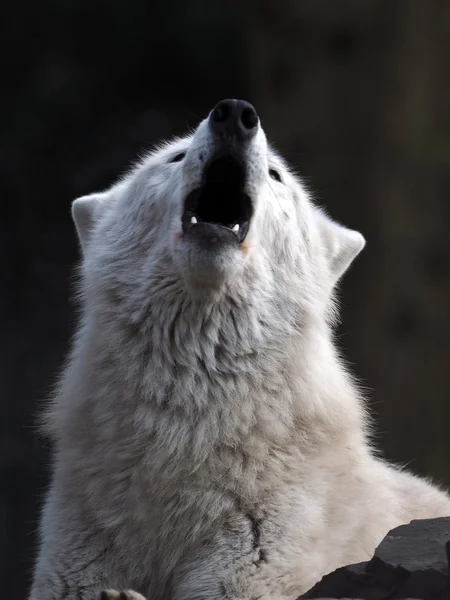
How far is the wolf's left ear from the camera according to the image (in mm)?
5191

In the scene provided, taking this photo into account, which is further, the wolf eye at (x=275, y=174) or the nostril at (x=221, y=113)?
the wolf eye at (x=275, y=174)

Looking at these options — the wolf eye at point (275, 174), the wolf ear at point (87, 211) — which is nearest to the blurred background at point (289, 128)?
the wolf ear at point (87, 211)

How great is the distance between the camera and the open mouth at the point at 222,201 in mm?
4496

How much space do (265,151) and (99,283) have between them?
89cm

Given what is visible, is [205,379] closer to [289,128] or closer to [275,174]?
[275,174]

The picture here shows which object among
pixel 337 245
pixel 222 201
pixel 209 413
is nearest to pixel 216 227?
pixel 222 201

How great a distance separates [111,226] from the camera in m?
4.99

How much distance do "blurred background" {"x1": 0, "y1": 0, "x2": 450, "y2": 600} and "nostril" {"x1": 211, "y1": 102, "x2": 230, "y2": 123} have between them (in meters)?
3.63

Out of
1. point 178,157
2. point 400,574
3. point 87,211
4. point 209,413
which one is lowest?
point 209,413

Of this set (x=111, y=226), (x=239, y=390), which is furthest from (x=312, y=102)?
(x=239, y=390)

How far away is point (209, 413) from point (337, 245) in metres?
1.28

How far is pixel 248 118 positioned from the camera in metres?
4.40

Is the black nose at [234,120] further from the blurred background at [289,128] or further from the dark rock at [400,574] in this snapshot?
the blurred background at [289,128]

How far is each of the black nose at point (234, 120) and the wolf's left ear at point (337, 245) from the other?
0.90 meters
